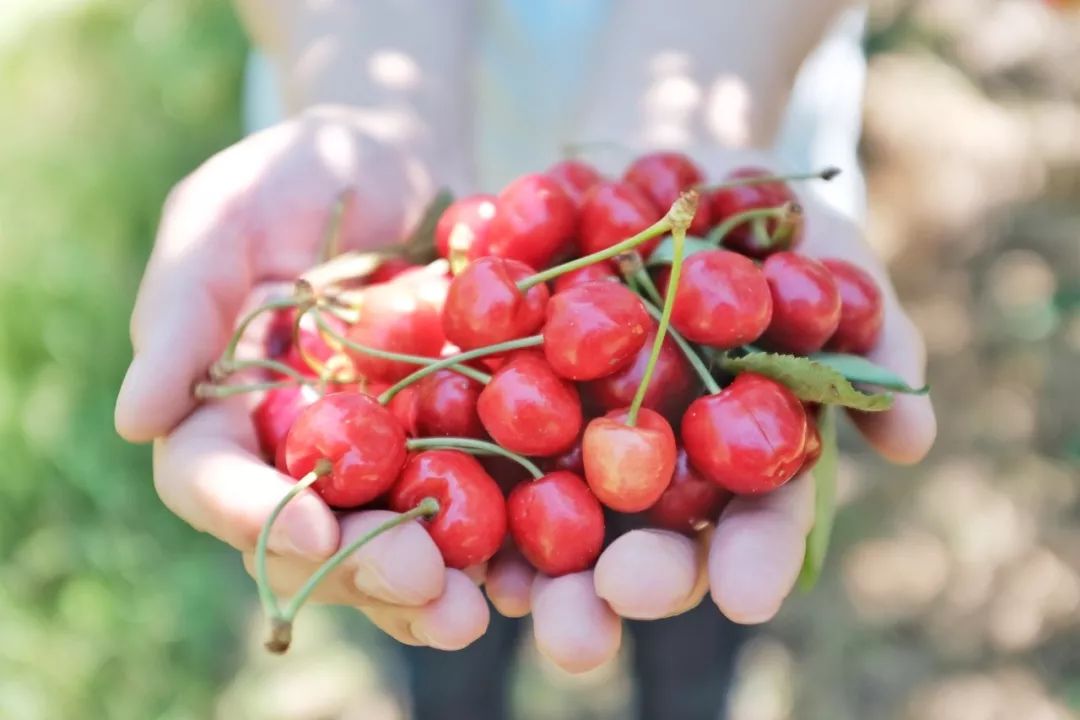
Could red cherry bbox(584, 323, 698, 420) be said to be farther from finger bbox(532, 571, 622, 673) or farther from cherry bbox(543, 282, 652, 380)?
finger bbox(532, 571, 622, 673)

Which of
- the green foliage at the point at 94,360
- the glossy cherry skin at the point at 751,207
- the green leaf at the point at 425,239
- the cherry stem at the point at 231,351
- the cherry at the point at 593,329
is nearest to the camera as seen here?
the cherry at the point at 593,329

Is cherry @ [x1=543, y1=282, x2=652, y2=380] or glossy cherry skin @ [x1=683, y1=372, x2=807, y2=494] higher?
cherry @ [x1=543, y1=282, x2=652, y2=380]

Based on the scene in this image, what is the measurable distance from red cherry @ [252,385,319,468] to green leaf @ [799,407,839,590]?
20.7 inches

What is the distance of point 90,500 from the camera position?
230 centimetres

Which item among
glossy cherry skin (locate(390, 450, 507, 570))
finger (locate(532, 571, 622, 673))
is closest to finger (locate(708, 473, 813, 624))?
finger (locate(532, 571, 622, 673))

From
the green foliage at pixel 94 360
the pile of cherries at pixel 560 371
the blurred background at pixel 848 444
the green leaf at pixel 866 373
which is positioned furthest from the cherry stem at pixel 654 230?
the green foliage at pixel 94 360

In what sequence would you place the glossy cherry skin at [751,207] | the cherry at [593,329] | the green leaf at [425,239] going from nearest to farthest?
the cherry at [593,329], the glossy cherry skin at [751,207], the green leaf at [425,239]

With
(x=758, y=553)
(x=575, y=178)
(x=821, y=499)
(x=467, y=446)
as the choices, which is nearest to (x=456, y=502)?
(x=467, y=446)

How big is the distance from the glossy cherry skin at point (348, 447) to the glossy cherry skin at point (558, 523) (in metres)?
0.13

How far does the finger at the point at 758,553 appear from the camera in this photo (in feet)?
2.99

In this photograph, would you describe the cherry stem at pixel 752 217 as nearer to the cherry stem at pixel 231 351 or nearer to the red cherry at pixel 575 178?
the red cherry at pixel 575 178

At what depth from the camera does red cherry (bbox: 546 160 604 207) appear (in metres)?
1.26

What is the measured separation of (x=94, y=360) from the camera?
7.89 feet

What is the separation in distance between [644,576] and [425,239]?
565 mm
